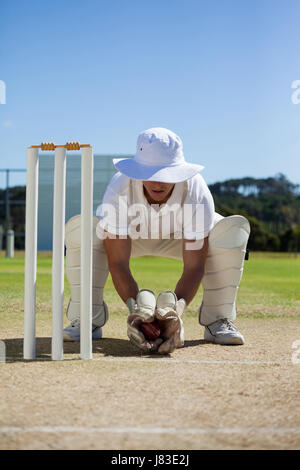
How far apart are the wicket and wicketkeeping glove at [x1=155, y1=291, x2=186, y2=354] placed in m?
0.36

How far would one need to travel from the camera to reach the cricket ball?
297 centimetres

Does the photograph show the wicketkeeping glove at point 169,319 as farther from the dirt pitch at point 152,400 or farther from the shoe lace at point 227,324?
the shoe lace at point 227,324

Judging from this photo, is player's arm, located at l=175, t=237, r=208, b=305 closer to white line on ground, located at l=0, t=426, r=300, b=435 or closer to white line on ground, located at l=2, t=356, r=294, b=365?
white line on ground, located at l=2, t=356, r=294, b=365

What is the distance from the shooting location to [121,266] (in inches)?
130

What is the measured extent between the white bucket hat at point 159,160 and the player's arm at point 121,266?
426 mm

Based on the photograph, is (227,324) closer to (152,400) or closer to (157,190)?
(157,190)

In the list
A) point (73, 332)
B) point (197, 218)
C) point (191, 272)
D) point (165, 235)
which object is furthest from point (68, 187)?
point (191, 272)

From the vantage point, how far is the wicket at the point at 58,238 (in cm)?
276

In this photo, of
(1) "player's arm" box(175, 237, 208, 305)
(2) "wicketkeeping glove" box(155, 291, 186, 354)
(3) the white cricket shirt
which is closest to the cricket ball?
(2) "wicketkeeping glove" box(155, 291, 186, 354)

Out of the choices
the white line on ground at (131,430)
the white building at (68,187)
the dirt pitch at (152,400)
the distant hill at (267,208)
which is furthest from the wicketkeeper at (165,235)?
the distant hill at (267,208)

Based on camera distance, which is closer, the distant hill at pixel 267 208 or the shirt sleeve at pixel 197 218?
the shirt sleeve at pixel 197 218

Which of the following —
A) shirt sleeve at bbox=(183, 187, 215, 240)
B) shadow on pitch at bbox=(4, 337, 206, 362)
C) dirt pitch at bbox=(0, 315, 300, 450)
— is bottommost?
shadow on pitch at bbox=(4, 337, 206, 362)
